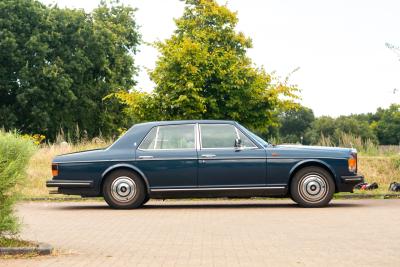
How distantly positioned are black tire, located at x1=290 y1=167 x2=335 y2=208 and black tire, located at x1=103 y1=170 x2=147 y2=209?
295 centimetres

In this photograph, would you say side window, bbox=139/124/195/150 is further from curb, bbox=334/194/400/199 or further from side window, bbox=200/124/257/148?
curb, bbox=334/194/400/199

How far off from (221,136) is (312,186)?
203cm

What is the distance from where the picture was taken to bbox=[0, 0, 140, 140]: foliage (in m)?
51.2

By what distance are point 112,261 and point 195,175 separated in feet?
23.6

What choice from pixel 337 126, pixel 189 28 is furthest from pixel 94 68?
pixel 337 126

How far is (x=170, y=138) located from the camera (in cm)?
1588

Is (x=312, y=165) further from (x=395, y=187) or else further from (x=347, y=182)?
(x=395, y=187)

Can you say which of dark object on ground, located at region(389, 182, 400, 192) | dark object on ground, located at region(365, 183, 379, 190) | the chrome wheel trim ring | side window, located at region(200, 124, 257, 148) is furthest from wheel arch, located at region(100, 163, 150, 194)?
dark object on ground, located at region(365, 183, 379, 190)

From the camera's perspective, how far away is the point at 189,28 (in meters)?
28.4

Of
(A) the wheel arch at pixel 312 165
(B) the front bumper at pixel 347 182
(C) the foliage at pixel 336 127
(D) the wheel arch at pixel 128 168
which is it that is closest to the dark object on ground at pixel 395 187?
(B) the front bumper at pixel 347 182

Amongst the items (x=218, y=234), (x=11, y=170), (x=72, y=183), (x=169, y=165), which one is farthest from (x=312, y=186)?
(x=11, y=170)

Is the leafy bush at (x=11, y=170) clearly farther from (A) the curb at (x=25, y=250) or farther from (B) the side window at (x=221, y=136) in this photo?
(B) the side window at (x=221, y=136)

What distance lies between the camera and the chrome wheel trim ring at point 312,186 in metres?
15.4

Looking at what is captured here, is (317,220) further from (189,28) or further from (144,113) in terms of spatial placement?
(189,28)
